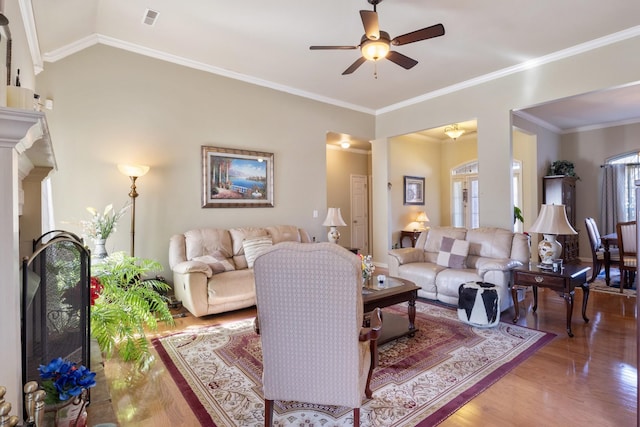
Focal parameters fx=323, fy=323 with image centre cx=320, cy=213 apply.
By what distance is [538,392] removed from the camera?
7.20ft

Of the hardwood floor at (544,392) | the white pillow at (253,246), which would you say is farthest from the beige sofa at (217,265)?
the hardwood floor at (544,392)

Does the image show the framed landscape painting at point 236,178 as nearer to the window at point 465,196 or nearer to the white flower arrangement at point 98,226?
the white flower arrangement at point 98,226

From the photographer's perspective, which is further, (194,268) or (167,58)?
(167,58)

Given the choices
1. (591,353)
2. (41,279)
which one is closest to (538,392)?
(591,353)

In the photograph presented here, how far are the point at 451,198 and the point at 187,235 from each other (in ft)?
21.4

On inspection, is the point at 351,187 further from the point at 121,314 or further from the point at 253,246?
the point at 121,314

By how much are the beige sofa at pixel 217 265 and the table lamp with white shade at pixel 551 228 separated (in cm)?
314

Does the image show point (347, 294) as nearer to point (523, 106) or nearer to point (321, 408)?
point (321, 408)

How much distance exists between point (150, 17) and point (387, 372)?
4075 millimetres

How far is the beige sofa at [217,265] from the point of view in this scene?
356 centimetres

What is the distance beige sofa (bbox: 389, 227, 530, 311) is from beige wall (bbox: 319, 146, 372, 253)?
2.91 metres

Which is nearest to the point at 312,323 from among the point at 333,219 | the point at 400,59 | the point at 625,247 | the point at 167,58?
the point at 400,59

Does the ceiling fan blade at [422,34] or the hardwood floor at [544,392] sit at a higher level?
the ceiling fan blade at [422,34]

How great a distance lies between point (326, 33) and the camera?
364 centimetres
